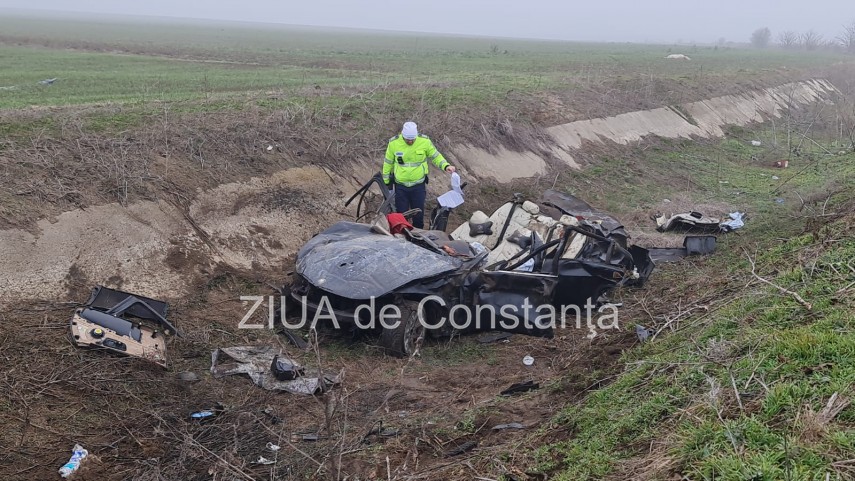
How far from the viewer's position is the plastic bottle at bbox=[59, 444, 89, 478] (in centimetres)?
464

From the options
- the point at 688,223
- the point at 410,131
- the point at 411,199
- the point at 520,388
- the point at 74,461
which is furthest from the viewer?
the point at 688,223

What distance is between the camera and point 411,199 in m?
9.97

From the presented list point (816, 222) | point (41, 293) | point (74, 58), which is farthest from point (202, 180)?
point (74, 58)

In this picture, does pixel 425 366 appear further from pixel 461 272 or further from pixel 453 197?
pixel 453 197

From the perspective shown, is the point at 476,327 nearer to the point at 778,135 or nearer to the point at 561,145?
the point at 561,145

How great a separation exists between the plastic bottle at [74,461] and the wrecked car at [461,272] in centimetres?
241

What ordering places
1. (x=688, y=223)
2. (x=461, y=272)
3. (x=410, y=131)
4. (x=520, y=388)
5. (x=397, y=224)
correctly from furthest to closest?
(x=688, y=223) → (x=410, y=131) → (x=397, y=224) → (x=461, y=272) → (x=520, y=388)

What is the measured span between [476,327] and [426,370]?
0.91m

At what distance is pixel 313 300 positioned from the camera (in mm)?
6746

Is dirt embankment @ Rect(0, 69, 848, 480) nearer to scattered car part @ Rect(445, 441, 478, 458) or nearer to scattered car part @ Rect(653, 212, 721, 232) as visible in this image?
scattered car part @ Rect(445, 441, 478, 458)

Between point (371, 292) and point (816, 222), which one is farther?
point (816, 222)

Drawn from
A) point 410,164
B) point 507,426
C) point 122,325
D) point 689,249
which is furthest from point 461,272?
point 689,249

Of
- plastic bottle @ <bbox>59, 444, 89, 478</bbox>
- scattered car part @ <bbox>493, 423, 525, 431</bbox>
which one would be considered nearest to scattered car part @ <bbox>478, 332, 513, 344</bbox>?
scattered car part @ <bbox>493, 423, 525, 431</bbox>

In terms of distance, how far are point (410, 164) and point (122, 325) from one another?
15.7 feet
